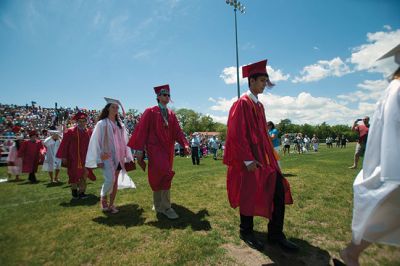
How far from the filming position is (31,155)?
11562mm

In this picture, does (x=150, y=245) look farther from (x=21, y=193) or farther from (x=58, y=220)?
(x=21, y=193)

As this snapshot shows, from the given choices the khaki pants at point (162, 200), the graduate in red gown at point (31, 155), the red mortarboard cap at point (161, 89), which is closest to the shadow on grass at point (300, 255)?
the khaki pants at point (162, 200)

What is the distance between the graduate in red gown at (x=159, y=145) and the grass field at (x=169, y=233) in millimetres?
403

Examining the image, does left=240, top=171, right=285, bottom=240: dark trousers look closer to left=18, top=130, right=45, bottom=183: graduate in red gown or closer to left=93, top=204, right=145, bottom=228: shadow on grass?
left=93, top=204, right=145, bottom=228: shadow on grass

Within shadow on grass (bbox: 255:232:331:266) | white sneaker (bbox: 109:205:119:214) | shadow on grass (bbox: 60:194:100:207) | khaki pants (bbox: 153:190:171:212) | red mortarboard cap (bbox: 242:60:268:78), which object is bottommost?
shadow on grass (bbox: 255:232:331:266)

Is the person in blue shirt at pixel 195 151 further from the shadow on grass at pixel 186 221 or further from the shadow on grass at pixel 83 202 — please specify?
the shadow on grass at pixel 186 221

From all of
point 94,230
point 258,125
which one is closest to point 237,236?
point 258,125

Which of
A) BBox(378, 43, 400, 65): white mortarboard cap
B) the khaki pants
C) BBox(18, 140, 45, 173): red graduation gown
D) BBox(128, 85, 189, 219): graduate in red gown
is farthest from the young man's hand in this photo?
BBox(18, 140, 45, 173): red graduation gown

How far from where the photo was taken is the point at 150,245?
376cm

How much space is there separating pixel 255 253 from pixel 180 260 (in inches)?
37.9

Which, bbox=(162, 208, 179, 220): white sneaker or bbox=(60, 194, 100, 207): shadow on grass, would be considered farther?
bbox=(60, 194, 100, 207): shadow on grass

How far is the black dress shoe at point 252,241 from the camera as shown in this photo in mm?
3475

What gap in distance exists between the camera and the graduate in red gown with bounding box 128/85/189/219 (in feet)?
16.4

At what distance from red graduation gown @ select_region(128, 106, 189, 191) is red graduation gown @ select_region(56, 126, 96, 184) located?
290 cm
